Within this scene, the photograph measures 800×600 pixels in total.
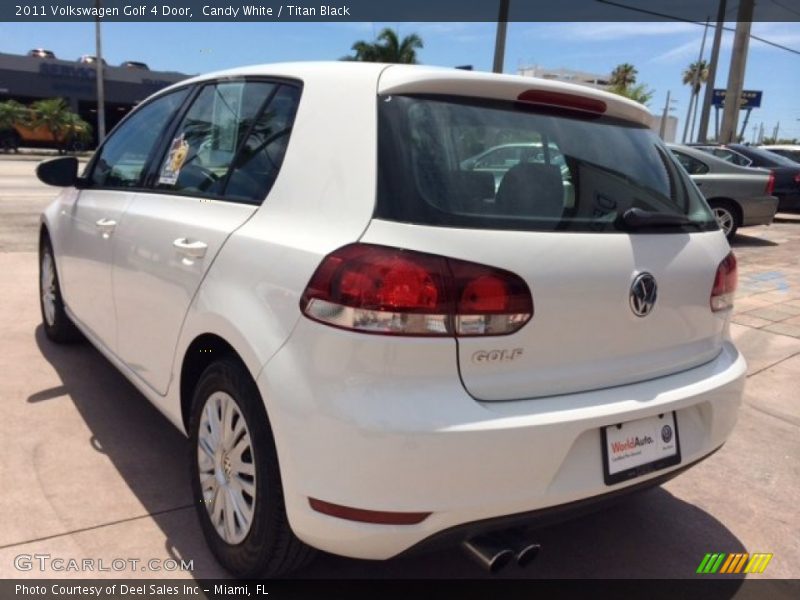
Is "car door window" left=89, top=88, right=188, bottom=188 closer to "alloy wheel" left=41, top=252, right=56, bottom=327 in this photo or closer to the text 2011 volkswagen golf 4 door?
the text 2011 volkswagen golf 4 door

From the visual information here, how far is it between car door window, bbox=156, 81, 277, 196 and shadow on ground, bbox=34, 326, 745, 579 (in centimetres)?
125

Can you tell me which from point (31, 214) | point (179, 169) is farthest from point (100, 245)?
point (31, 214)

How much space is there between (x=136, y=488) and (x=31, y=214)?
9.89m

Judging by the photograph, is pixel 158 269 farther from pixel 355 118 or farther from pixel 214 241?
pixel 355 118

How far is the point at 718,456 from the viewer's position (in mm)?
3689

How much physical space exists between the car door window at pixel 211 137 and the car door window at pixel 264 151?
0.06m

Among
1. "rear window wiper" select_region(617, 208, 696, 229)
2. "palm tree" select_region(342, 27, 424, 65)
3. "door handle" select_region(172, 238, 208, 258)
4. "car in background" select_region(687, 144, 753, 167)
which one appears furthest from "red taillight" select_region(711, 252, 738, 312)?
"palm tree" select_region(342, 27, 424, 65)

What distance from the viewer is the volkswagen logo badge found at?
7.20 ft

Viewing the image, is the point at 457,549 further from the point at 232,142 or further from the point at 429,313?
the point at 232,142

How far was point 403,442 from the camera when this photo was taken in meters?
1.84

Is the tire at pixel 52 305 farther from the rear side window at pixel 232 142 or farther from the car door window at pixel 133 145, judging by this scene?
the rear side window at pixel 232 142

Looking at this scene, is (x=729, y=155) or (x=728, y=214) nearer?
→ (x=728, y=214)

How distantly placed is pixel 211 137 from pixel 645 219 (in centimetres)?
171

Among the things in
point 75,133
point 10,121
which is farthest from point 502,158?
point 75,133
